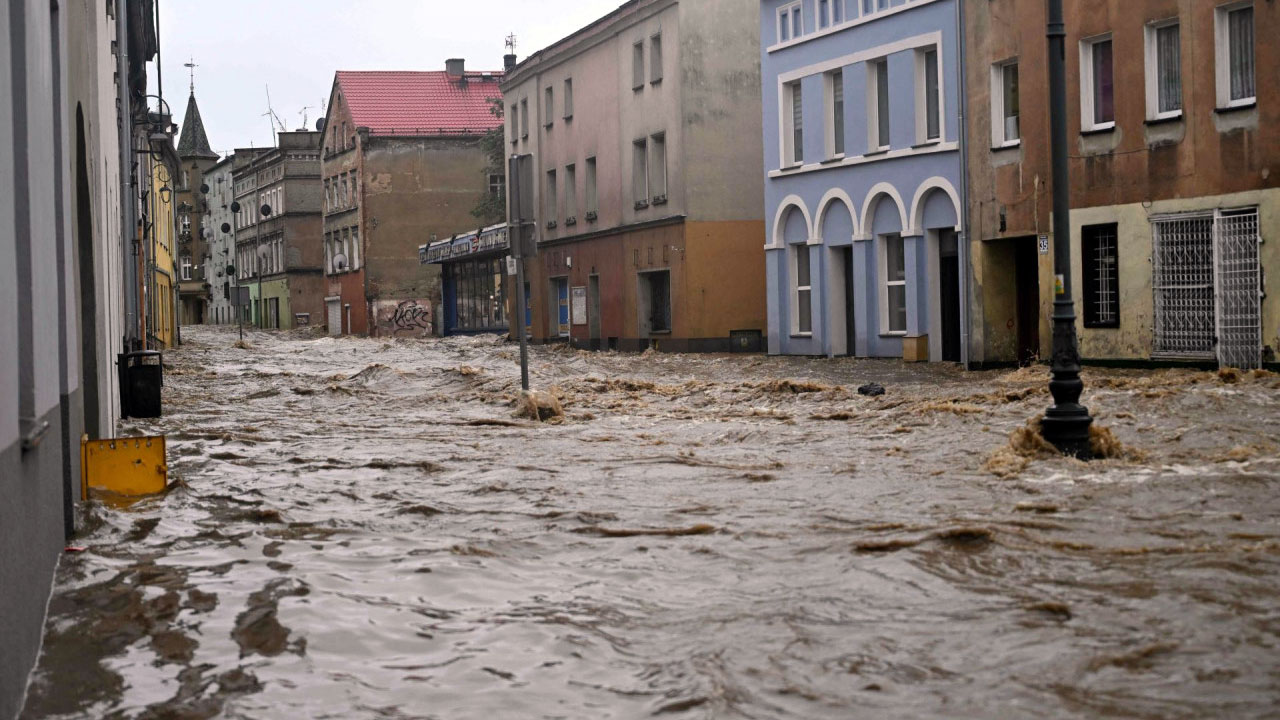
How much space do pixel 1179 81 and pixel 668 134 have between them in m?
19.3

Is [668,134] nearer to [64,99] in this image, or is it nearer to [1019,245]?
[1019,245]

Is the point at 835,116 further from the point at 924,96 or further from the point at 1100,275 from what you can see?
the point at 1100,275

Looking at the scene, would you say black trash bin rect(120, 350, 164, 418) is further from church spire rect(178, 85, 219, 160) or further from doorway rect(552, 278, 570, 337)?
church spire rect(178, 85, 219, 160)

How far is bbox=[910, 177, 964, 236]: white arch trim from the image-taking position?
2906 centimetres

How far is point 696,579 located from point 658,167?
3523 centimetres

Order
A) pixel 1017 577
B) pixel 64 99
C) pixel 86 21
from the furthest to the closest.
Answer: pixel 86 21 → pixel 64 99 → pixel 1017 577

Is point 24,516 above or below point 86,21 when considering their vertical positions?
below

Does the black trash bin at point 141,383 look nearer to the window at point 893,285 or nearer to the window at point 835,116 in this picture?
the window at point 893,285

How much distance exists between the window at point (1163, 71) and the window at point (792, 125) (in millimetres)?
12003

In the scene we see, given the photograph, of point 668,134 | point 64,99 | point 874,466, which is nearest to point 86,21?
point 64,99

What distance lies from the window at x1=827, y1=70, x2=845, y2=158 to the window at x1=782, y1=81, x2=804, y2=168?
146cm

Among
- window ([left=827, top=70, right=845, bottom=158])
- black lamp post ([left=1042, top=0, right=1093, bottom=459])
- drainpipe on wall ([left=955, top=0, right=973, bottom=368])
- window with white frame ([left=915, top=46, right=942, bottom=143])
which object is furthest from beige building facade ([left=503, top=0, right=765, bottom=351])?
black lamp post ([left=1042, top=0, right=1093, bottom=459])

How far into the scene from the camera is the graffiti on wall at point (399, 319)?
71.6m

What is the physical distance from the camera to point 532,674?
226 inches
